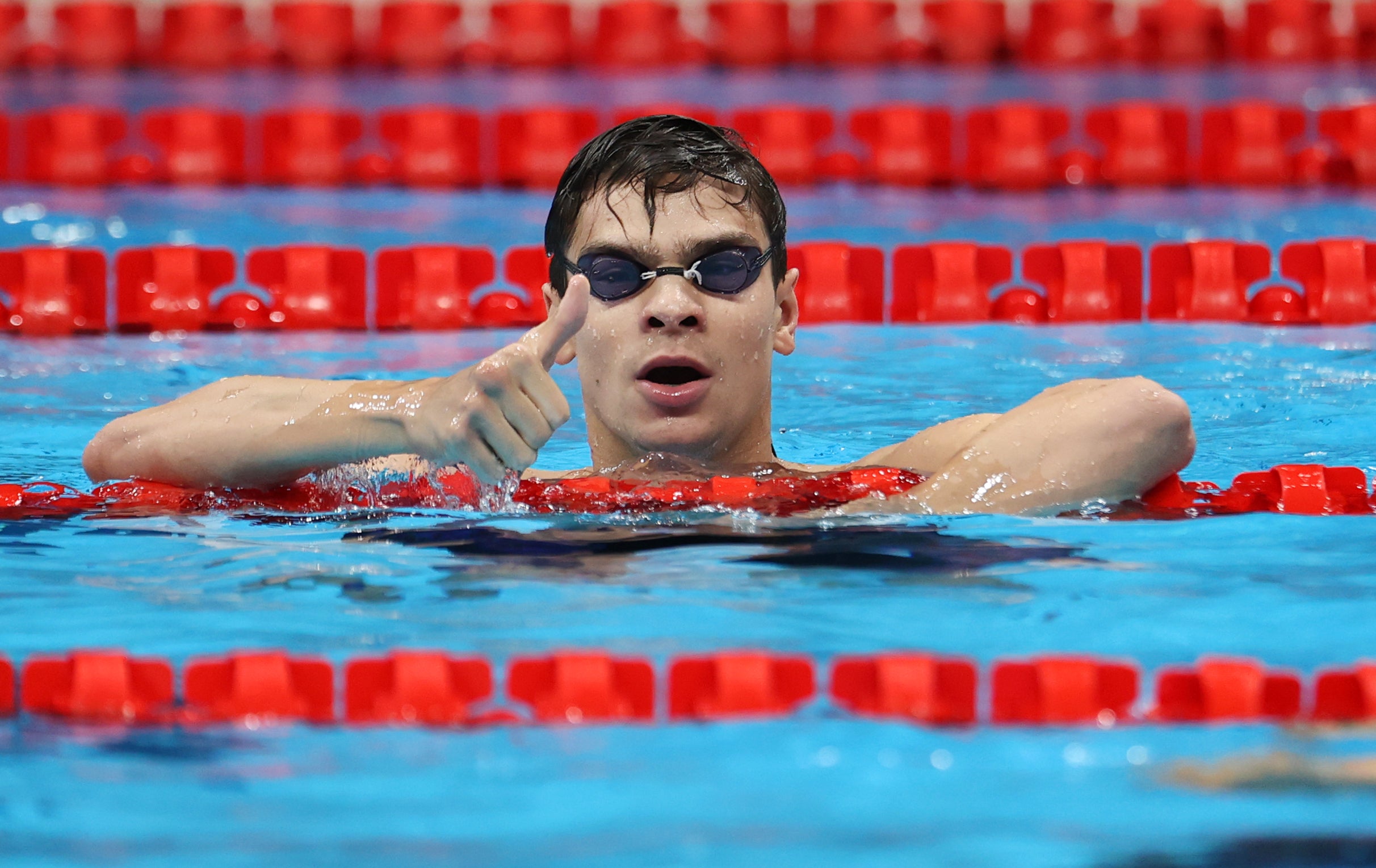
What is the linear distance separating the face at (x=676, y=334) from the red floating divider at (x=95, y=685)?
0.94 metres

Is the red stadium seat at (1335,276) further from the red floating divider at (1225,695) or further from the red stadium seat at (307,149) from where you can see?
the red stadium seat at (307,149)

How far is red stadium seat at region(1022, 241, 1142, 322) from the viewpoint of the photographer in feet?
18.9

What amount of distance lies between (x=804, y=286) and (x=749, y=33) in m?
3.43

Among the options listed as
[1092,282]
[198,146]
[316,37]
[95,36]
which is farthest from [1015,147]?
[95,36]

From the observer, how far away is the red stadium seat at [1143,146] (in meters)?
7.32

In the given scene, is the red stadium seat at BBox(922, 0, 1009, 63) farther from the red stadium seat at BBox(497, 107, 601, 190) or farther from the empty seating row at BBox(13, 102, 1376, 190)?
the red stadium seat at BBox(497, 107, 601, 190)

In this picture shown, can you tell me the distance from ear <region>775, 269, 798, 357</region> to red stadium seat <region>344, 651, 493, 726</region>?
1.07m

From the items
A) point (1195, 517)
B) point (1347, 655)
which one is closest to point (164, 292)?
point (1195, 517)

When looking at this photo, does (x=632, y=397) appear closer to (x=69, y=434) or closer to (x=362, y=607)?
(x=362, y=607)

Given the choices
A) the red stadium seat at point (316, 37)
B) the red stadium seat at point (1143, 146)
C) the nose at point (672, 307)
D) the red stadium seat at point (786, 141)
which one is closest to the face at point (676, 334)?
the nose at point (672, 307)

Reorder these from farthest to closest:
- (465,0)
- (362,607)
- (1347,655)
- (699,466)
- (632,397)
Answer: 1. (465,0)
2. (699,466)
3. (632,397)
4. (362,607)
5. (1347,655)

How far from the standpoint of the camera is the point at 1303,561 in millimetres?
3012

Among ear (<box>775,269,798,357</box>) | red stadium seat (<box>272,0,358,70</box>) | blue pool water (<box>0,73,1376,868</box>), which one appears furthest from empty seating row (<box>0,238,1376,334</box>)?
red stadium seat (<box>272,0,358,70</box>)

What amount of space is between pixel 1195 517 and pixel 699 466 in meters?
0.91
